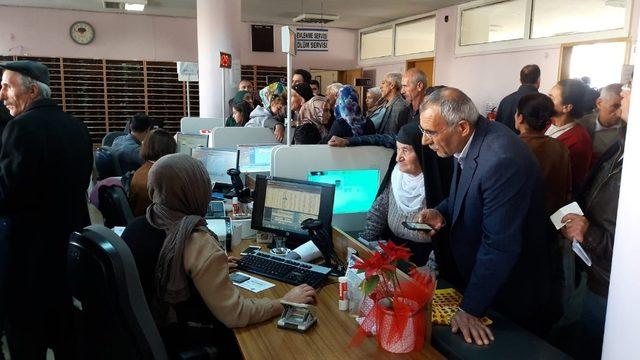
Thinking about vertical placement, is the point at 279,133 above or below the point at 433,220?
above

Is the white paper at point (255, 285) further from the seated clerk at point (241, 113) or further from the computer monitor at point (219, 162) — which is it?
the seated clerk at point (241, 113)

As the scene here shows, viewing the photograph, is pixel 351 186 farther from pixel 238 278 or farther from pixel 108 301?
pixel 108 301

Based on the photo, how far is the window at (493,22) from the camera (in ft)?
23.0

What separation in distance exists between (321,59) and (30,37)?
230 inches

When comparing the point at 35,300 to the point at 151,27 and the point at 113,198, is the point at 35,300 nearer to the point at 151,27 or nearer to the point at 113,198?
the point at 113,198

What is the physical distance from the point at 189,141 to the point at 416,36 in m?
6.12

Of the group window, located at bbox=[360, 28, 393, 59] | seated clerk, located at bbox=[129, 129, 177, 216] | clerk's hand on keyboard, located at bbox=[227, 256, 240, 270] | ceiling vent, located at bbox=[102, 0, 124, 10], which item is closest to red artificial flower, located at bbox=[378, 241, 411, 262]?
clerk's hand on keyboard, located at bbox=[227, 256, 240, 270]

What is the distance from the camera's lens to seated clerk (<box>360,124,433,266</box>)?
89.5 inches

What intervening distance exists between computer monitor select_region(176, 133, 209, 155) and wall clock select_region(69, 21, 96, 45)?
553 cm

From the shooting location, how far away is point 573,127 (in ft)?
9.87

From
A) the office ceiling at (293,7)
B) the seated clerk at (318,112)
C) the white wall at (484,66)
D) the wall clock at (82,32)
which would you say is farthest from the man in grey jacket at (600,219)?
the wall clock at (82,32)

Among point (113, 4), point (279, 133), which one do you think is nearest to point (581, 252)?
point (279, 133)

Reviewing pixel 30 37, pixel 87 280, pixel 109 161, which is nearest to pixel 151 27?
pixel 30 37

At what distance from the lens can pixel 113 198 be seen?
2.71 meters
